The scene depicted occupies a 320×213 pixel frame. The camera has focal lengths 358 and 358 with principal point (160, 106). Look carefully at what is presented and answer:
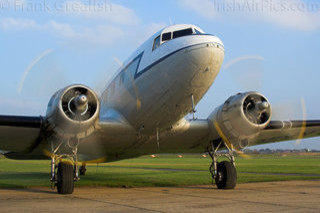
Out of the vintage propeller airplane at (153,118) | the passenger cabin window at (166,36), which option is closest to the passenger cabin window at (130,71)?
the vintage propeller airplane at (153,118)

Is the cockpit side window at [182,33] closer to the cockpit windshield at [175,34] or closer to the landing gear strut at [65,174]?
the cockpit windshield at [175,34]

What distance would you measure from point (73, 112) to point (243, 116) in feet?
19.0

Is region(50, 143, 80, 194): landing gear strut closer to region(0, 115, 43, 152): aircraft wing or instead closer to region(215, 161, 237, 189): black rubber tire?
region(0, 115, 43, 152): aircraft wing

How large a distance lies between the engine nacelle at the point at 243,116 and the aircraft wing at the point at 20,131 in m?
6.52

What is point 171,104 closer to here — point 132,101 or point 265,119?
point 132,101

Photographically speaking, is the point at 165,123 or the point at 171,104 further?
the point at 165,123

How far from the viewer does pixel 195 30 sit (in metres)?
10.8

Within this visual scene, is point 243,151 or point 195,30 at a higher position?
point 195,30

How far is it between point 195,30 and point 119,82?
406 cm

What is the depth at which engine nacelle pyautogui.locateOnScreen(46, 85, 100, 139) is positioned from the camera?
34.4 ft

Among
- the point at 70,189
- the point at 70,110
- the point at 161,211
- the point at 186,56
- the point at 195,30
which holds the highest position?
the point at 195,30

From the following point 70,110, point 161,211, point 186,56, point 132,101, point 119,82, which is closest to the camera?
point 161,211

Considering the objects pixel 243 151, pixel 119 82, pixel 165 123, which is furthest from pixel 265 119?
pixel 119 82

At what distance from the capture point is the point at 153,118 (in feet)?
40.3
